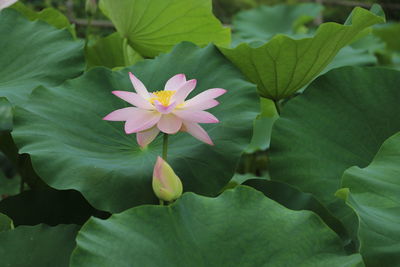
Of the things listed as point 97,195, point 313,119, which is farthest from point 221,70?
point 97,195

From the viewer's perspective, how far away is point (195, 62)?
0.97 meters

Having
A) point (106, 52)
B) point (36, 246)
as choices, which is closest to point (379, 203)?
point (36, 246)

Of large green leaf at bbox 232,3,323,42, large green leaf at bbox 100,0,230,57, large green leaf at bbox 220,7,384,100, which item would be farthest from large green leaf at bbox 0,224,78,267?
large green leaf at bbox 232,3,323,42

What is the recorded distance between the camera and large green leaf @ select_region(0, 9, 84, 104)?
0.99 m

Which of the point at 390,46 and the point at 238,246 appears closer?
the point at 238,246

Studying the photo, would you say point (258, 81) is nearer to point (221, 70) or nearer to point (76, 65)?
point (221, 70)

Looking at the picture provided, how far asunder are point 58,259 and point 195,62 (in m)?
0.41

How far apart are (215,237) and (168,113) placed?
0.19 meters

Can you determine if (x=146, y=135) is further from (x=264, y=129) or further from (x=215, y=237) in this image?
(x=264, y=129)

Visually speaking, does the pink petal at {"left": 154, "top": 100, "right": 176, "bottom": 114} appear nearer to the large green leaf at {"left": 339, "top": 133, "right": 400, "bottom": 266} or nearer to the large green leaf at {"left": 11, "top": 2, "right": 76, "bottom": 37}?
the large green leaf at {"left": 339, "top": 133, "right": 400, "bottom": 266}

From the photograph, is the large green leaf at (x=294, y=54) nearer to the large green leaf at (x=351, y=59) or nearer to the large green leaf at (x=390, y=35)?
the large green leaf at (x=351, y=59)

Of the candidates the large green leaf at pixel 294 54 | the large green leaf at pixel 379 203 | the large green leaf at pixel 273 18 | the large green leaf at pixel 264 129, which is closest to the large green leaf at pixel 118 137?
the large green leaf at pixel 294 54

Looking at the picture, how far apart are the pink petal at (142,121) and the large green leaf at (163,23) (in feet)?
1.48

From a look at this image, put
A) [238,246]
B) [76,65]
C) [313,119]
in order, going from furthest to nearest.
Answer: [76,65]
[313,119]
[238,246]
